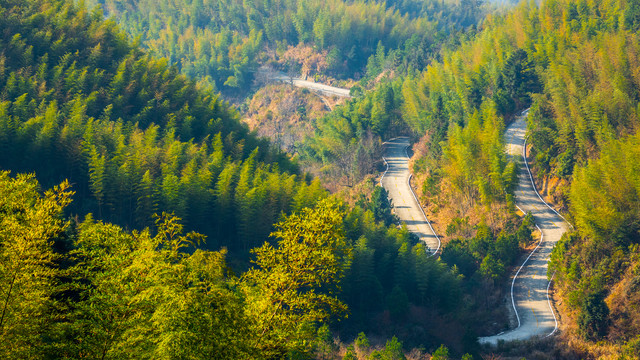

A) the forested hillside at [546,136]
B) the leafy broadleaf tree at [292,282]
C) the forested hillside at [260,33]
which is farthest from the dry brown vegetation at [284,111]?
the leafy broadleaf tree at [292,282]

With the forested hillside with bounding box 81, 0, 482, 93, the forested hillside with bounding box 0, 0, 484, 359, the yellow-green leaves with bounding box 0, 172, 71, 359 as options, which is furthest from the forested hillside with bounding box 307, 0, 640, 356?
the forested hillside with bounding box 81, 0, 482, 93

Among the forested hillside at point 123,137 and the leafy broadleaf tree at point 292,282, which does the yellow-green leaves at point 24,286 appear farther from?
the forested hillside at point 123,137

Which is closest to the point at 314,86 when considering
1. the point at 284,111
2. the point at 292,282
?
the point at 284,111

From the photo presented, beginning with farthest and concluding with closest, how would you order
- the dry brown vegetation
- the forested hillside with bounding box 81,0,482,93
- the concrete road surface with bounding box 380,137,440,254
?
the forested hillside with bounding box 81,0,482,93, the dry brown vegetation, the concrete road surface with bounding box 380,137,440,254

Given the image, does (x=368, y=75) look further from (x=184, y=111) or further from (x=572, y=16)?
(x=184, y=111)

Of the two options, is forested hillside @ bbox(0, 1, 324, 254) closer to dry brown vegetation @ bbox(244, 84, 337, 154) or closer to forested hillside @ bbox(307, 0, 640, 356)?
forested hillside @ bbox(307, 0, 640, 356)

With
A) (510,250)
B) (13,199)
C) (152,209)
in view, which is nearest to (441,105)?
(510,250)
